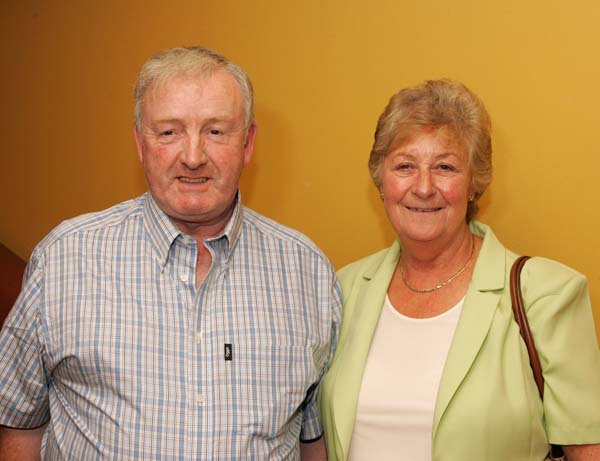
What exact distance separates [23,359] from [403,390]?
0.93 meters

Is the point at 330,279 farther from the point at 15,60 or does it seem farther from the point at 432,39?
the point at 15,60

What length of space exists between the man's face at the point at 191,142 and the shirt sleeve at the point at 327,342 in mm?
403

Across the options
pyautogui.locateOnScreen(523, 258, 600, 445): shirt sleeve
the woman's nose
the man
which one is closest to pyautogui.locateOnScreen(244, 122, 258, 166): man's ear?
the man

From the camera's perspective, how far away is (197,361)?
6.28 ft

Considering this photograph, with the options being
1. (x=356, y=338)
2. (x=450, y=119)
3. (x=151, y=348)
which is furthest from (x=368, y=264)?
(x=151, y=348)

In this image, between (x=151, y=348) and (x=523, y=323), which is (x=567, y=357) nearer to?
(x=523, y=323)

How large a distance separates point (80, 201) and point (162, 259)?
139 centimetres

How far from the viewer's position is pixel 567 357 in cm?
187

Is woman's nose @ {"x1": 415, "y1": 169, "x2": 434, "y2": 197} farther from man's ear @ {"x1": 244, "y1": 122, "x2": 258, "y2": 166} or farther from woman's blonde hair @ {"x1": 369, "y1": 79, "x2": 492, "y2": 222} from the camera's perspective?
man's ear @ {"x1": 244, "y1": 122, "x2": 258, "y2": 166}

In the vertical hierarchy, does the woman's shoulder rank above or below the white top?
above

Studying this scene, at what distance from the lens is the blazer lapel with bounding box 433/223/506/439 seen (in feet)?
6.29

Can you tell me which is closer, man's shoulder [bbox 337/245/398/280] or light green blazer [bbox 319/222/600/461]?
light green blazer [bbox 319/222/600/461]

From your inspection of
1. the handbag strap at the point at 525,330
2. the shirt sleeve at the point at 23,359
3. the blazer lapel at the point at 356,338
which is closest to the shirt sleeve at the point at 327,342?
the blazer lapel at the point at 356,338

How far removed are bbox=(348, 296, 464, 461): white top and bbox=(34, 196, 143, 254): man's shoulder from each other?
73cm
